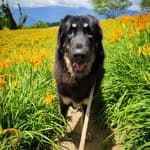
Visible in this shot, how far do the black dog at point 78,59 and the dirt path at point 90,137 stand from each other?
0.40 metres

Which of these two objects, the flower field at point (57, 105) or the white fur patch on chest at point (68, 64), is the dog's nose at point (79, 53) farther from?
the flower field at point (57, 105)

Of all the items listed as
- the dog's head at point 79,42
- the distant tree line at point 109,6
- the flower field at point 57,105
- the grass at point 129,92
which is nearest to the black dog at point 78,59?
the dog's head at point 79,42

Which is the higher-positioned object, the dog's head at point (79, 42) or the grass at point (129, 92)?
the dog's head at point (79, 42)

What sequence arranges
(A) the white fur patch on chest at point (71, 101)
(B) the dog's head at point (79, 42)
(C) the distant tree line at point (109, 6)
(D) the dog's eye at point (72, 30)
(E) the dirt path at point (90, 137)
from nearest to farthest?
(B) the dog's head at point (79, 42) → (D) the dog's eye at point (72, 30) → (E) the dirt path at point (90, 137) → (A) the white fur patch on chest at point (71, 101) → (C) the distant tree line at point (109, 6)

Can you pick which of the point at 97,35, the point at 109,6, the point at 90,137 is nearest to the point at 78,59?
the point at 97,35

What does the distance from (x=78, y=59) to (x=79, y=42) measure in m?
0.24

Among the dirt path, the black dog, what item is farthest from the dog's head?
the dirt path

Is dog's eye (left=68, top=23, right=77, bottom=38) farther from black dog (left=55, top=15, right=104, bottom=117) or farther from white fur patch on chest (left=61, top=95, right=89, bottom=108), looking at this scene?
white fur patch on chest (left=61, top=95, right=89, bottom=108)

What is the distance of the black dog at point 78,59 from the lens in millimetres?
5058

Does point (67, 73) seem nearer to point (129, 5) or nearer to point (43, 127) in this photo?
point (43, 127)

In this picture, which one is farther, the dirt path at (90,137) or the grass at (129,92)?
the dirt path at (90,137)

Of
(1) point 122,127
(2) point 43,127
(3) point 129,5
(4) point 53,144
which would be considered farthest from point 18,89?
(3) point 129,5

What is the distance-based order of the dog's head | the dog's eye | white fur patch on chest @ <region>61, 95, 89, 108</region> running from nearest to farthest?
1. the dog's head
2. the dog's eye
3. white fur patch on chest @ <region>61, 95, 89, 108</region>

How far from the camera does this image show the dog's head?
4.98 m
